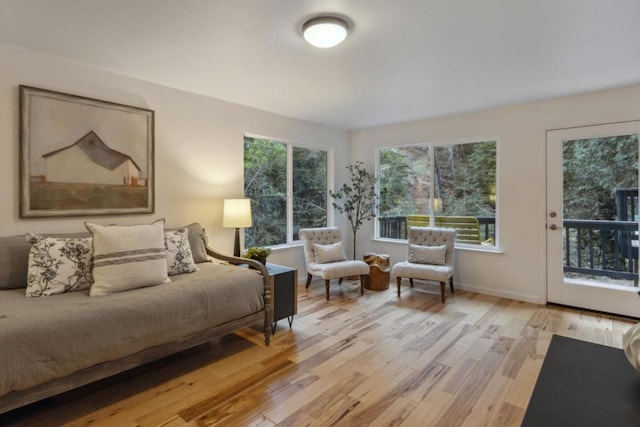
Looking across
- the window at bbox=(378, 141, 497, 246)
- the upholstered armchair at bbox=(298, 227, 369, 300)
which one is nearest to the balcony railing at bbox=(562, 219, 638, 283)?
the window at bbox=(378, 141, 497, 246)

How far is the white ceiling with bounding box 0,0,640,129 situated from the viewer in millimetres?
1943

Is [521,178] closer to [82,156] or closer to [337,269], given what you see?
[337,269]

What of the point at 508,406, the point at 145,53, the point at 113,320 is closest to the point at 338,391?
the point at 508,406

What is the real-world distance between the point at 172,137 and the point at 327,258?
2.24 metres

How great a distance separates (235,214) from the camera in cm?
342

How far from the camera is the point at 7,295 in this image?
6.74 feet

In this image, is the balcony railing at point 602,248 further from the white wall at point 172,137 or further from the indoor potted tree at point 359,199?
the white wall at point 172,137

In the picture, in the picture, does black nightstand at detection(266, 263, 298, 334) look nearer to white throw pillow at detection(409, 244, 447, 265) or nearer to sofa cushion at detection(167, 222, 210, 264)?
sofa cushion at detection(167, 222, 210, 264)

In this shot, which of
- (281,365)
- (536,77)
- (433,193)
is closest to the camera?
(281,365)

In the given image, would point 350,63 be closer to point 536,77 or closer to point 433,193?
point 536,77

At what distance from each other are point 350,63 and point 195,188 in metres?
1.96

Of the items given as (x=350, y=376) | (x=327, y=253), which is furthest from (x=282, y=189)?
A: (x=350, y=376)

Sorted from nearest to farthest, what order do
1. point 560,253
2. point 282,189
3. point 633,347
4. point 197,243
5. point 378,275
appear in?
1. point 633,347
2. point 197,243
3. point 560,253
4. point 378,275
5. point 282,189

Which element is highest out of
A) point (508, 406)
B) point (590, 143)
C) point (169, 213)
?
point (590, 143)
